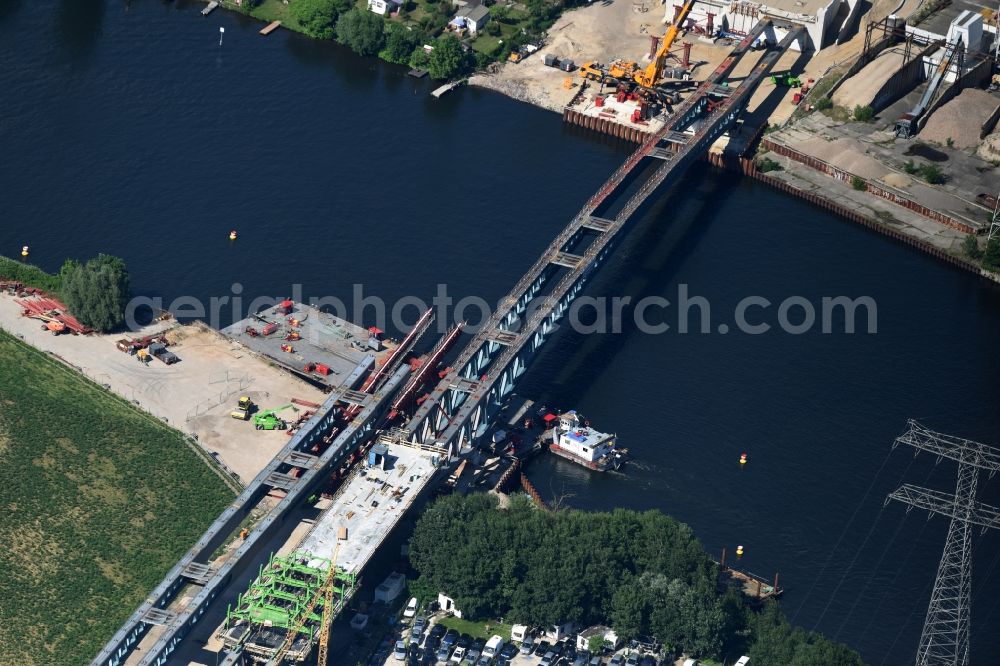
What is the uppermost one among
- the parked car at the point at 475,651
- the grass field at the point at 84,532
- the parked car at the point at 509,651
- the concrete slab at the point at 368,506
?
the concrete slab at the point at 368,506


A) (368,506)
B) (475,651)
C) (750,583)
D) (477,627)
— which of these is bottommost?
(475,651)

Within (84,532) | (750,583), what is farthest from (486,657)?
(84,532)

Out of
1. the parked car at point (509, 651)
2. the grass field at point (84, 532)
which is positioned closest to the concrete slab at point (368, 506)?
the grass field at point (84, 532)

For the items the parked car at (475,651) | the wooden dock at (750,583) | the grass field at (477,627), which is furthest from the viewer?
the wooden dock at (750,583)

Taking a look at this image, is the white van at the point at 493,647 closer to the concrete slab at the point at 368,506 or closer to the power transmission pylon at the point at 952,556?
the concrete slab at the point at 368,506

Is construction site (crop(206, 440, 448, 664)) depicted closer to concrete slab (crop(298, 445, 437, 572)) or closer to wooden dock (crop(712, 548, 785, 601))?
concrete slab (crop(298, 445, 437, 572))

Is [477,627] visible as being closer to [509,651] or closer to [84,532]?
[509,651]
